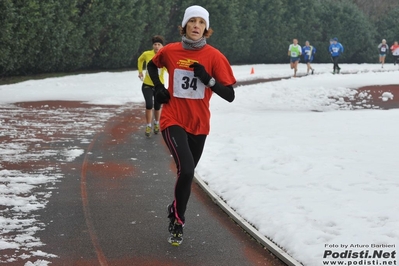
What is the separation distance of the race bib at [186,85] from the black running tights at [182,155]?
12.6 inches

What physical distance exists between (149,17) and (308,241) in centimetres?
3343

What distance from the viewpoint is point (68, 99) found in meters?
23.2

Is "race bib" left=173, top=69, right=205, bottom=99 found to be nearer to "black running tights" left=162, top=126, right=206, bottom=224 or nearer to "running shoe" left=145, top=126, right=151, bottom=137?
"black running tights" left=162, top=126, right=206, bottom=224

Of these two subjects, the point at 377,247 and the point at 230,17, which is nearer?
the point at 377,247

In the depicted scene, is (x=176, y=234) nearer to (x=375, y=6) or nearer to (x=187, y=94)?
(x=187, y=94)

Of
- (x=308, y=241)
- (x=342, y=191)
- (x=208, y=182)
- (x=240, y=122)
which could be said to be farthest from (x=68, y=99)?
(x=308, y=241)

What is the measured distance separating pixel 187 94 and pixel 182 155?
58cm

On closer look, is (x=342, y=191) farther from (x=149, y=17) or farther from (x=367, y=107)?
(x=149, y=17)

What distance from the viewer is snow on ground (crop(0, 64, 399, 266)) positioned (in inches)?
261

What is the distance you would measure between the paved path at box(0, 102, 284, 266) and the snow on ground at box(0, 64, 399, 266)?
0.26m

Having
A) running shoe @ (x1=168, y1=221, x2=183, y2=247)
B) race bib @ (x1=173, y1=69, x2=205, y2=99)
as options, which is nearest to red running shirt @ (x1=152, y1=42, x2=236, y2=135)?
race bib @ (x1=173, y1=69, x2=205, y2=99)

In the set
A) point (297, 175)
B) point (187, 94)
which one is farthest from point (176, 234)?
point (297, 175)

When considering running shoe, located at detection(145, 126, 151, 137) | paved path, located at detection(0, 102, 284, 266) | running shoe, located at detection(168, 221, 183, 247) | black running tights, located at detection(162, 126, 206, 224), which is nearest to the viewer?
paved path, located at detection(0, 102, 284, 266)

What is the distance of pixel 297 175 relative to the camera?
9727 mm
